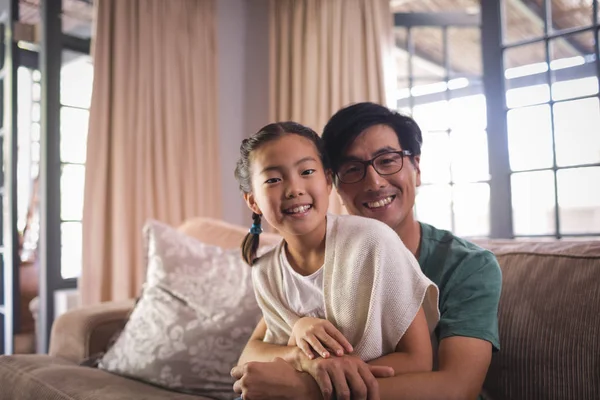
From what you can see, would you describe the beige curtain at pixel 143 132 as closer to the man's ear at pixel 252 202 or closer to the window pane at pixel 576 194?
the man's ear at pixel 252 202

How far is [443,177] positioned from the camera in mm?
3777

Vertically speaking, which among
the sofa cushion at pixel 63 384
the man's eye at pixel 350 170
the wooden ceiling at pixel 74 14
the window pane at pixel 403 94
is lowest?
the sofa cushion at pixel 63 384

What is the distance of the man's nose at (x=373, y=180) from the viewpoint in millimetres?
1301

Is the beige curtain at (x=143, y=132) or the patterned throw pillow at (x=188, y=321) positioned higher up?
the beige curtain at (x=143, y=132)

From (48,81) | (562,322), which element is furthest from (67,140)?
(562,322)

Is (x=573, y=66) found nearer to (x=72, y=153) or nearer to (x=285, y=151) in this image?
(x=285, y=151)

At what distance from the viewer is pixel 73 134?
130 inches

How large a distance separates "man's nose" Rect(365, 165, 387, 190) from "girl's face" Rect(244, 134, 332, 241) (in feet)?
0.63

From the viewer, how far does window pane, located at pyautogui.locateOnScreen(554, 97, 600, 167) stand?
115 inches

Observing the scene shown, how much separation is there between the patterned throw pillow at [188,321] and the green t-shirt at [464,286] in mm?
644

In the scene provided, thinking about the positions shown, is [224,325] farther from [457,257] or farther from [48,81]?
[48,81]

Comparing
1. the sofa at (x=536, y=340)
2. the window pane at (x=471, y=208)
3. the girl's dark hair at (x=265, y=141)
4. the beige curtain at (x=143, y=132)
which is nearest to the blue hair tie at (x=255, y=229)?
the girl's dark hair at (x=265, y=141)

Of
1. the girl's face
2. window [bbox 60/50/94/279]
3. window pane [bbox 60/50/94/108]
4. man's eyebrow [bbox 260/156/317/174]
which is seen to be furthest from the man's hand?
window pane [bbox 60/50/94/108]

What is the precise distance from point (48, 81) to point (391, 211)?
2.52 m
